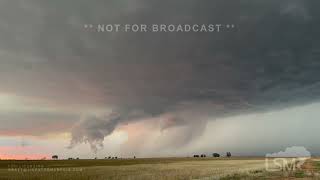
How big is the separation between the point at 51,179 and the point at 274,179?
21.3 m

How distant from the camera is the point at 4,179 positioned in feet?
151

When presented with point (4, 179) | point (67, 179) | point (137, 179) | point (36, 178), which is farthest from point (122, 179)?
point (4, 179)

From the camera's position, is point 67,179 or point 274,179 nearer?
point 274,179

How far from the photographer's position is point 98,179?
43.7 meters

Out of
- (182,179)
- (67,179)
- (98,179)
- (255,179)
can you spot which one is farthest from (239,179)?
(67,179)

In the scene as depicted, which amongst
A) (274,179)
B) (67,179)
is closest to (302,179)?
(274,179)

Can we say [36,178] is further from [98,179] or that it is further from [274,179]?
[274,179]

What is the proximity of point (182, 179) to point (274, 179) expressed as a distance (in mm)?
8446

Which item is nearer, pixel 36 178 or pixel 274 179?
pixel 274 179

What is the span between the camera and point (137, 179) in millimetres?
43094

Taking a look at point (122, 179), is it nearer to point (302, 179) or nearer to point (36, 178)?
point (36, 178)

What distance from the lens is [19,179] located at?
1768 inches

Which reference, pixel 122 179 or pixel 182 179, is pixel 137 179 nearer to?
A: pixel 122 179

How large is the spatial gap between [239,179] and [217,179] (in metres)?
2.58
